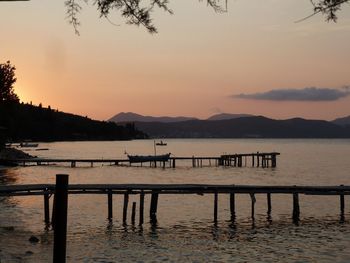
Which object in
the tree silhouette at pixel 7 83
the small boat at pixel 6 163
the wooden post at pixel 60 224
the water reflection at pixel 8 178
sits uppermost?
the tree silhouette at pixel 7 83

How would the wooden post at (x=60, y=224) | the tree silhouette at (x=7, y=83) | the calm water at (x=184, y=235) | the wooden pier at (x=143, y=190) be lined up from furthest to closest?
the tree silhouette at (x=7, y=83), the wooden pier at (x=143, y=190), the calm water at (x=184, y=235), the wooden post at (x=60, y=224)

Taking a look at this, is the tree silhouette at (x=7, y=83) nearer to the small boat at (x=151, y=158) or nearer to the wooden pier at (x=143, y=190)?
the small boat at (x=151, y=158)

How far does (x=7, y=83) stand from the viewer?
76.4m

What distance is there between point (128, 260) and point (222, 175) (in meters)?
55.6

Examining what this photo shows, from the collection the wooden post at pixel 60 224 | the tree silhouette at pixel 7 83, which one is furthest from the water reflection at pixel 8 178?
the wooden post at pixel 60 224

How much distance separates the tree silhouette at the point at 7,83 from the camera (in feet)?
246

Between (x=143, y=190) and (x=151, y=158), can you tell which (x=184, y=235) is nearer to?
(x=143, y=190)

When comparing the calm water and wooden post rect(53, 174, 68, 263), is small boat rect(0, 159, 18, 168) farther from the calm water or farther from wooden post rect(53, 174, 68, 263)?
wooden post rect(53, 174, 68, 263)

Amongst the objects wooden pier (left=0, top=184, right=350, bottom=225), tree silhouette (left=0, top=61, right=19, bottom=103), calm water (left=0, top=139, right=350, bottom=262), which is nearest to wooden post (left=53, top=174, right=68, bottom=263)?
calm water (left=0, top=139, right=350, bottom=262)

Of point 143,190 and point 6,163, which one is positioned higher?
point 143,190

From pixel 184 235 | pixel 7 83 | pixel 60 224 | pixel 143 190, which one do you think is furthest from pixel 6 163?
pixel 60 224

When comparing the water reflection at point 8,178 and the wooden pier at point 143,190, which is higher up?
the wooden pier at point 143,190

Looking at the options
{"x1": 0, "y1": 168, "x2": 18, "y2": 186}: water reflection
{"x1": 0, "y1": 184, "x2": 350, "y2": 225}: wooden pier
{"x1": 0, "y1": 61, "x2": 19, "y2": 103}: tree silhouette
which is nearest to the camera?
{"x1": 0, "y1": 184, "x2": 350, "y2": 225}: wooden pier

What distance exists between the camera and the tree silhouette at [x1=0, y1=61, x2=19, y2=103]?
2950 inches
